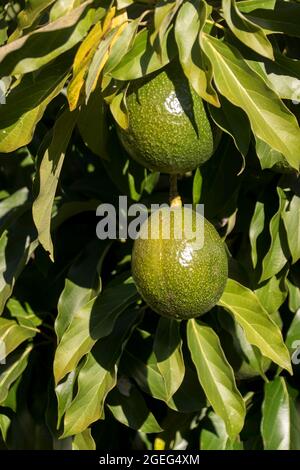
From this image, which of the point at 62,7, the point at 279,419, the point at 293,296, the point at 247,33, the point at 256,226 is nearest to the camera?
the point at 247,33

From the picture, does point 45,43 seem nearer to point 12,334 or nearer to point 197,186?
point 197,186

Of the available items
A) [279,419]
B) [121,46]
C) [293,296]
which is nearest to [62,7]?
[121,46]

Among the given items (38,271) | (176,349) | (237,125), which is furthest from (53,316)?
(237,125)

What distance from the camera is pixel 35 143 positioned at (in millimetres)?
2004

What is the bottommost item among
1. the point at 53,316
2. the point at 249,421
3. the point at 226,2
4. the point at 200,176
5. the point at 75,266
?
the point at 249,421

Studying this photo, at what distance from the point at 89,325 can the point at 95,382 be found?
0.39 ft

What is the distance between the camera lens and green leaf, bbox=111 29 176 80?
4.32 feet

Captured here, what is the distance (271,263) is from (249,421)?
53cm

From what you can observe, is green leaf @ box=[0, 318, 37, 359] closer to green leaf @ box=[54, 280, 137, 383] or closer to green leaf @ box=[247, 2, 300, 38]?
green leaf @ box=[54, 280, 137, 383]


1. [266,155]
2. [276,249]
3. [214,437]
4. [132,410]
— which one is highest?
[266,155]

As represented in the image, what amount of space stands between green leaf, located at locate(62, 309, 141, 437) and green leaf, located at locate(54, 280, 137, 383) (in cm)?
5

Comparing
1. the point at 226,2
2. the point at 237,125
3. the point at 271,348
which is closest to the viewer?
the point at 226,2

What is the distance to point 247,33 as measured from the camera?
4.27 feet
